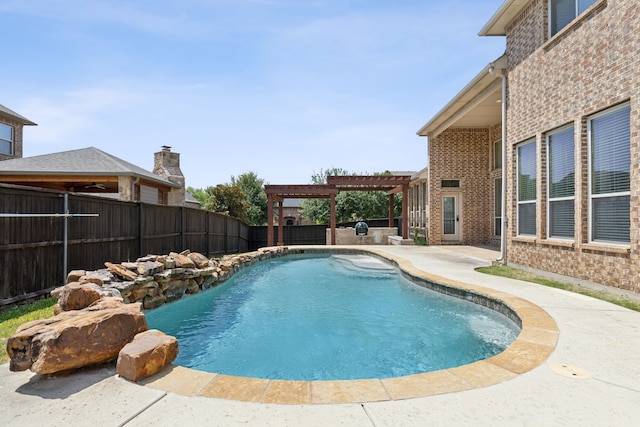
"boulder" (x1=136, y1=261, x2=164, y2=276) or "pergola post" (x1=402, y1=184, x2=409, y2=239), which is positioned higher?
"pergola post" (x1=402, y1=184, x2=409, y2=239)

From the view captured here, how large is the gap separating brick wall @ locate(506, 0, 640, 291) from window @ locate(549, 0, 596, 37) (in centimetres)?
16

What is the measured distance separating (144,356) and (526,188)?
7.66 m

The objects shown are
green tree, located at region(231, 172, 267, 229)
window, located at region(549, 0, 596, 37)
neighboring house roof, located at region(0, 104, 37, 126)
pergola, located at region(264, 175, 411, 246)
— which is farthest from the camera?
green tree, located at region(231, 172, 267, 229)

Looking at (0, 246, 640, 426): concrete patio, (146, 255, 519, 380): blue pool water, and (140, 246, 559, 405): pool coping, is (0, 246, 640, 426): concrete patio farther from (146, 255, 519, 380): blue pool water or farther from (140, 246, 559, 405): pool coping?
(146, 255, 519, 380): blue pool water

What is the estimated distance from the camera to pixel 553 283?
217 inches

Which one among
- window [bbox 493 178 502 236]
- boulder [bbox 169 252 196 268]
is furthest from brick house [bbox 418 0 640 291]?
boulder [bbox 169 252 196 268]

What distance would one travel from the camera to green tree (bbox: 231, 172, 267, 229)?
107ft

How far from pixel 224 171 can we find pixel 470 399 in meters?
37.4

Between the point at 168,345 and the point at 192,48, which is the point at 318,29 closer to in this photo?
the point at 192,48

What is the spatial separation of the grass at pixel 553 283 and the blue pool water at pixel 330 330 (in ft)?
4.98

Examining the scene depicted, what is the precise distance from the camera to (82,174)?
1092 cm

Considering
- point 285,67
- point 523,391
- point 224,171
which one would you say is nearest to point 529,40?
point 285,67

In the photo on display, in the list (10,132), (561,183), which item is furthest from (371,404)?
(10,132)

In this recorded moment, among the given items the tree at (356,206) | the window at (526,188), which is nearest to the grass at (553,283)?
the window at (526,188)
